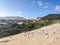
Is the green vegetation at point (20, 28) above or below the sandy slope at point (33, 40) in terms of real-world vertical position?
below

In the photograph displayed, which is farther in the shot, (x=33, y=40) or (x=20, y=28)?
(x=20, y=28)

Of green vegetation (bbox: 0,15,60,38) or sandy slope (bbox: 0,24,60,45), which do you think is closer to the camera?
sandy slope (bbox: 0,24,60,45)

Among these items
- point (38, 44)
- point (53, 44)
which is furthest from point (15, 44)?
point (53, 44)

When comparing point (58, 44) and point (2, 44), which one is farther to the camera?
point (2, 44)

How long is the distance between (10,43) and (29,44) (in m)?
0.89

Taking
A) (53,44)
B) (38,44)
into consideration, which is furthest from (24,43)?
(53,44)

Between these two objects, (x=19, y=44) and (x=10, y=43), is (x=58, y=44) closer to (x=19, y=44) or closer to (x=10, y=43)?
(x=19, y=44)

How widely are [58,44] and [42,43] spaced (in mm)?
678

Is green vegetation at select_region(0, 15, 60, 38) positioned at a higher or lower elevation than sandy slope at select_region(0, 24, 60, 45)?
lower

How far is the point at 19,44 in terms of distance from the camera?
654cm

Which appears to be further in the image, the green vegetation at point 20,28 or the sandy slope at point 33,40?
the green vegetation at point 20,28

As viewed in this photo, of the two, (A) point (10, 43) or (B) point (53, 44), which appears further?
(A) point (10, 43)

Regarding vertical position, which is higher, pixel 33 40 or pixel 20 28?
pixel 33 40

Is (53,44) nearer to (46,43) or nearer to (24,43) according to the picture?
(46,43)
